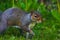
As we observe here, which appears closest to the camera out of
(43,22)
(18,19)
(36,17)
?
(36,17)

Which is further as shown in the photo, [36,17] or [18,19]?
[18,19]

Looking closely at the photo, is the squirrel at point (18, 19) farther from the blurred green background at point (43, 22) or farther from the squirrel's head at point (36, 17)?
the blurred green background at point (43, 22)

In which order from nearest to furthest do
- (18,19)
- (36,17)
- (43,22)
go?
1. (36,17)
2. (18,19)
3. (43,22)

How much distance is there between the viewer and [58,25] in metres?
4.77

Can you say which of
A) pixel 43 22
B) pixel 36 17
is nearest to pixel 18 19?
pixel 36 17

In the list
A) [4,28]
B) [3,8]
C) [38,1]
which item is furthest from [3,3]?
[4,28]

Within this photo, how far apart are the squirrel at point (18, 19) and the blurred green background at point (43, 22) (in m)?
0.16

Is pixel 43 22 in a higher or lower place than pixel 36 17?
lower

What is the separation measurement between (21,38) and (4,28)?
13.5 inches

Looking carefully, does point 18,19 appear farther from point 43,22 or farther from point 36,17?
point 43,22

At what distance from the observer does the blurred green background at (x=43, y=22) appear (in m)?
4.32

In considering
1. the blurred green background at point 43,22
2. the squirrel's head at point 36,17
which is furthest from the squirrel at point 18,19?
the blurred green background at point 43,22

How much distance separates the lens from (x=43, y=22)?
16.1 feet

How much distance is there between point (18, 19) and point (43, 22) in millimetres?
666
